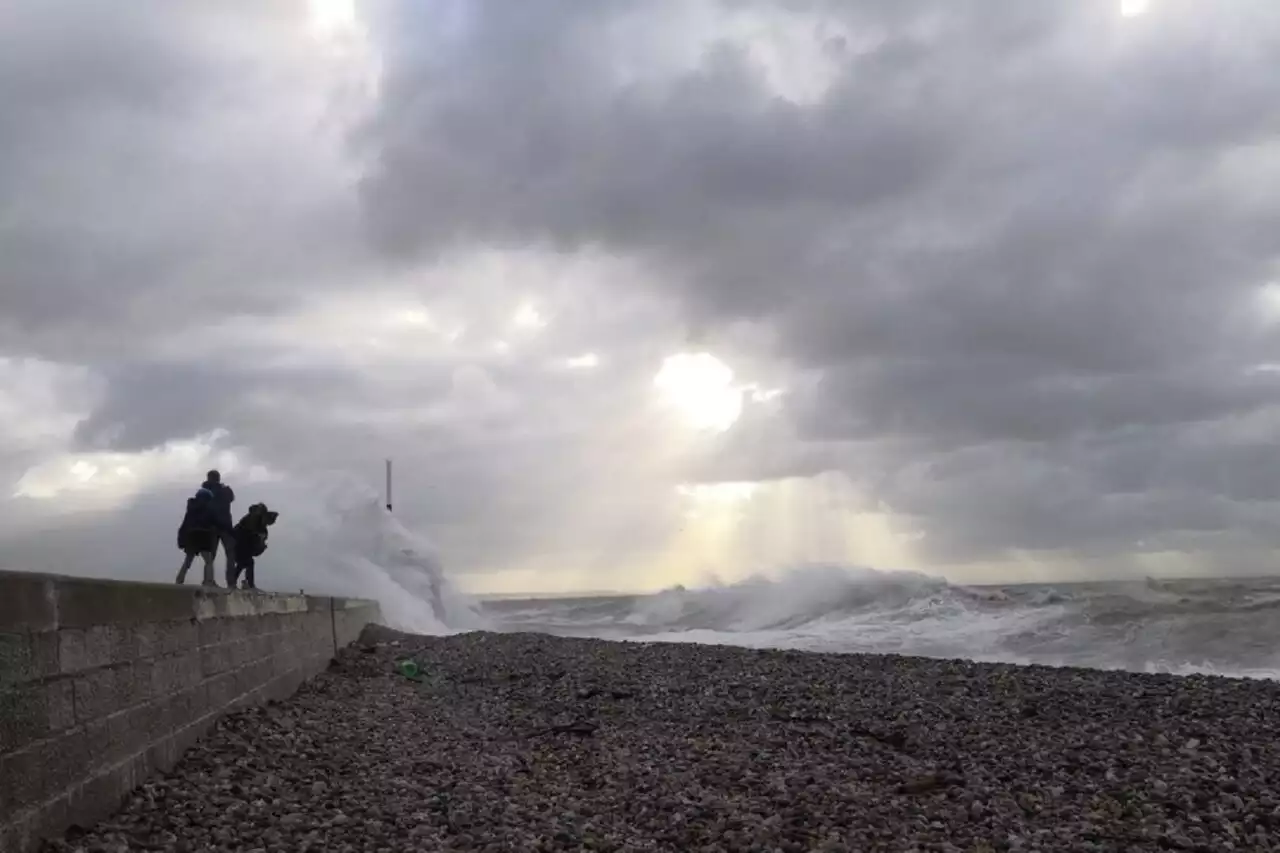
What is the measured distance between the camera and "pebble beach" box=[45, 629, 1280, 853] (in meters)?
5.98

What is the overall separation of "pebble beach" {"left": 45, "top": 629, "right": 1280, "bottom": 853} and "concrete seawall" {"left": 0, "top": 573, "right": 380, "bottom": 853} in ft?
0.67

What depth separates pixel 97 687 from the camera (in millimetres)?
5520

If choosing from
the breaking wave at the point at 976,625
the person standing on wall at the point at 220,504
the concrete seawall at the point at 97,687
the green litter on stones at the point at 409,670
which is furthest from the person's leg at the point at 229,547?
the breaking wave at the point at 976,625

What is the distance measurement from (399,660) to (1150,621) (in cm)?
1634

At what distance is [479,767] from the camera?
320 inches

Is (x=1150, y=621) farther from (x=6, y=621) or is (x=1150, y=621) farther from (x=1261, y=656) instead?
(x=6, y=621)

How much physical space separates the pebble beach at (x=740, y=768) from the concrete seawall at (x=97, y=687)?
8.0 inches

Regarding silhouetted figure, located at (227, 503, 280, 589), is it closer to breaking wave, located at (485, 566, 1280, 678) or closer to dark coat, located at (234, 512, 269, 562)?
dark coat, located at (234, 512, 269, 562)

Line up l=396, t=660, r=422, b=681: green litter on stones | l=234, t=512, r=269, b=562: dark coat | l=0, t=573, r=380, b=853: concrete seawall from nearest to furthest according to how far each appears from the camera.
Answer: l=0, t=573, r=380, b=853: concrete seawall
l=396, t=660, r=422, b=681: green litter on stones
l=234, t=512, r=269, b=562: dark coat

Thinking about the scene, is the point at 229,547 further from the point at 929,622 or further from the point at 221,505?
the point at 929,622

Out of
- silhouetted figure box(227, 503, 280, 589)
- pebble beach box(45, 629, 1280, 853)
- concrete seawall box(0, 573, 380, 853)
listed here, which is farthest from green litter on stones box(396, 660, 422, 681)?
concrete seawall box(0, 573, 380, 853)

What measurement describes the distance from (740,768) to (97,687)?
4.43 metres

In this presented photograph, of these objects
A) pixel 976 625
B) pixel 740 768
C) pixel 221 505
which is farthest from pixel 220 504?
pixel 976 625

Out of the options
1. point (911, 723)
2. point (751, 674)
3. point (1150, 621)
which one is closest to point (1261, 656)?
point (1150, 621)
